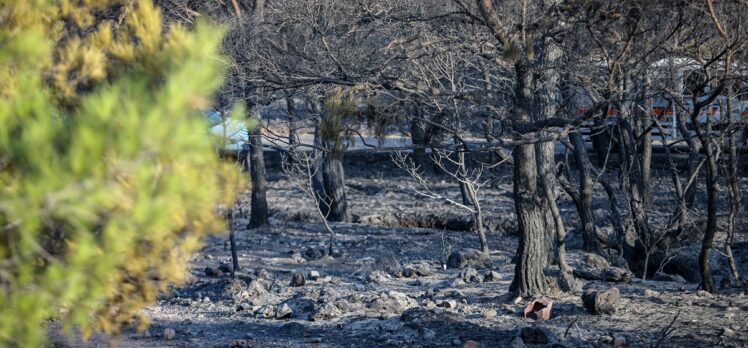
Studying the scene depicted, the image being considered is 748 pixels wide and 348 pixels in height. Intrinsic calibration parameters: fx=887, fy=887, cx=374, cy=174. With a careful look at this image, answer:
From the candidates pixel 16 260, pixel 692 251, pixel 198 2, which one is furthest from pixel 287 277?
pixel 16 260

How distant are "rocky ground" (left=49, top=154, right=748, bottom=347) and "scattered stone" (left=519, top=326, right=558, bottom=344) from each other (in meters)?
0.01

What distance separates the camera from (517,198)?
28.5 feet

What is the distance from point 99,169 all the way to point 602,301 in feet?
19.6

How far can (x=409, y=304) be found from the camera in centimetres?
930

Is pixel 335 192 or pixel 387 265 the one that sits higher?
pixel 335 192

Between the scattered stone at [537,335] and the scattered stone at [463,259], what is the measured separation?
16.5ft

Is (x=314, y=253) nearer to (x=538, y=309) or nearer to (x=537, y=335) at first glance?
(x=538, y=309)

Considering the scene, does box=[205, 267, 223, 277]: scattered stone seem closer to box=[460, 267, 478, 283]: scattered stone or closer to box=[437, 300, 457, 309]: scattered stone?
box=[460, 267, 478, 283]: scattered stone

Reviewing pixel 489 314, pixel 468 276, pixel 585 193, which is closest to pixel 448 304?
pixel 489 314

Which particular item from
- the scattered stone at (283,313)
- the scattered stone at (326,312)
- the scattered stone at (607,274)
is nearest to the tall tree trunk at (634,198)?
the scattered stone at (607,274)

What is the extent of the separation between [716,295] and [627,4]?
10.2 feet

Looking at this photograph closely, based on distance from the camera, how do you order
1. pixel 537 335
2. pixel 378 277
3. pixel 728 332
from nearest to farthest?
pixel 728 332
pixel 537 335
pixel 378 277

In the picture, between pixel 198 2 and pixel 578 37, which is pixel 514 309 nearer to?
pixel 578 37

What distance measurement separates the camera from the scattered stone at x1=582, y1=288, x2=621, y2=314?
8.05 m
